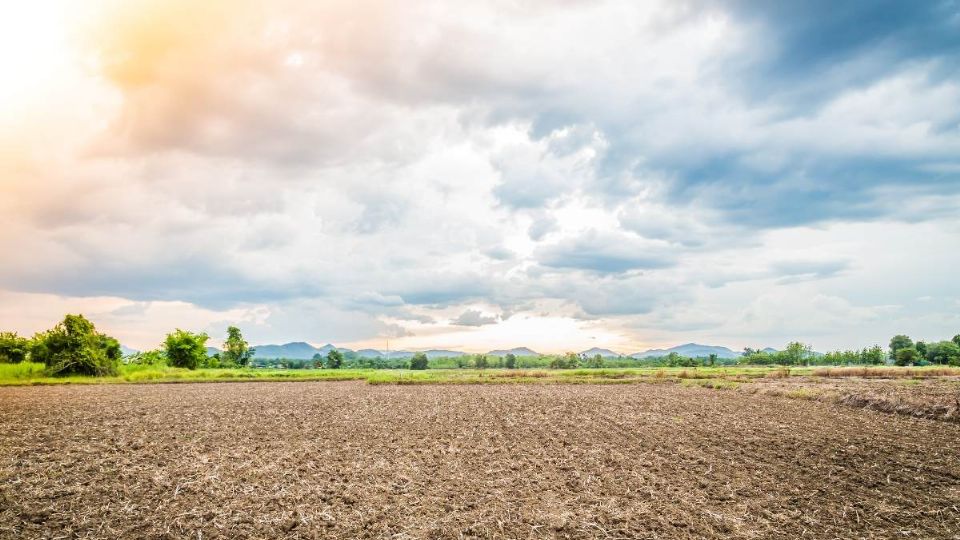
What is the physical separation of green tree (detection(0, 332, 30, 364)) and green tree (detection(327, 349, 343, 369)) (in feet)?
174

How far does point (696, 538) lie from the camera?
873 centimetres

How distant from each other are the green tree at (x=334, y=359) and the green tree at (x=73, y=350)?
193 feet

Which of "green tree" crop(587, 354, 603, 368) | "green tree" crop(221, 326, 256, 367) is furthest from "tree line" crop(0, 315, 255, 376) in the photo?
"green tree" crop(587, 354, 603, 368)

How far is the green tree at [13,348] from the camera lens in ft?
189

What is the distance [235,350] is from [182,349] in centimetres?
2689

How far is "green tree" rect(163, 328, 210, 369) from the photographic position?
6444 cm

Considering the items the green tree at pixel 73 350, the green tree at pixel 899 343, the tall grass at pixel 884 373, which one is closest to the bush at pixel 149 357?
the green tree at pixel 73 350

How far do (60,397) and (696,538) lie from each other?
34253mm

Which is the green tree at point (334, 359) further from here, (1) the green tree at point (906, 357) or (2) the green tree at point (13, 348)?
(1) the green tree at point (906, 357)

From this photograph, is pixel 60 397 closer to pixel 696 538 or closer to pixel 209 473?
pixel 209 473

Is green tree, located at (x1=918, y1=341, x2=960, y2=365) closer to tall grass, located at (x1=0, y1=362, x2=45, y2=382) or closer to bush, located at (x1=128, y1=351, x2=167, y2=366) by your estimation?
bush, located at (x1=128, y1=351, x2=167, y2=366)

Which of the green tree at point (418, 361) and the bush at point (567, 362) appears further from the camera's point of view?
the bush at point (567, 362)

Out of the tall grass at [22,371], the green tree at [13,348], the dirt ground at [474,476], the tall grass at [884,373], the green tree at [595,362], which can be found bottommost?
the green tree at [595,362]

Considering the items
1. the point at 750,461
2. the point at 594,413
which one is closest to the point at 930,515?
the point at 750,461
